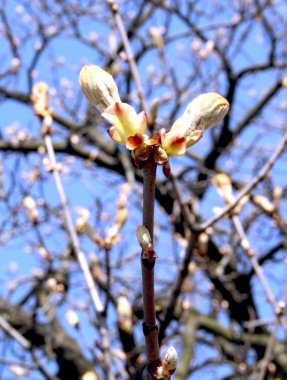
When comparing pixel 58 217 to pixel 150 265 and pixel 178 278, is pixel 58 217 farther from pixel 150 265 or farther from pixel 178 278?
pixel 150 265

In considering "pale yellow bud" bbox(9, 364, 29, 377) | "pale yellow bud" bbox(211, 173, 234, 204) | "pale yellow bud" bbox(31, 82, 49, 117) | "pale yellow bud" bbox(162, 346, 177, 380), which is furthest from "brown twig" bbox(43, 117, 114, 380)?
"pale yellow bud" bbox(9, 364, 29, 377)

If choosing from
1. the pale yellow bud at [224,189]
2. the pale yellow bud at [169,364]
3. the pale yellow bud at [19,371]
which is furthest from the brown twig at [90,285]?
the pale yellow bud at [19,371]

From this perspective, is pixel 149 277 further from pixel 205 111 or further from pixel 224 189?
pixel 224 189

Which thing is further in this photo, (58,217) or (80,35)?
(80,35)

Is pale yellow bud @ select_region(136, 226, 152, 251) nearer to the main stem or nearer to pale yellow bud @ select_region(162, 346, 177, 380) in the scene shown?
the main stem

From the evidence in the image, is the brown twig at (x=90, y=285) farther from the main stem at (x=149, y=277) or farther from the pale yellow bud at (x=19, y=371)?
the pale yellow bud at (x=19, y=371)

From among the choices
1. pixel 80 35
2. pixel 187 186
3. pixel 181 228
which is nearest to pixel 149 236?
pixel 181 228
